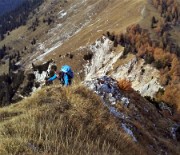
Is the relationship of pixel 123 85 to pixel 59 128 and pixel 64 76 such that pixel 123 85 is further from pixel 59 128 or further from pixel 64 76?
pixel 59 128

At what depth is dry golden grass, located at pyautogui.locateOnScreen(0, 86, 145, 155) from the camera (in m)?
8.82

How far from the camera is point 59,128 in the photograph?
10.1 metres

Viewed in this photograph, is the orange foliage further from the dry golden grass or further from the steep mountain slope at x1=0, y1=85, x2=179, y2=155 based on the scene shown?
the dry golden grass

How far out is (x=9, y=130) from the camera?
10008 millimetres

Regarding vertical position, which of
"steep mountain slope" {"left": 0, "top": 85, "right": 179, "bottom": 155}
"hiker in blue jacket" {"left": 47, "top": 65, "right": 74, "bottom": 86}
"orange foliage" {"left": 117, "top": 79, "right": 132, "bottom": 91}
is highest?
"steep mountain slope" {"left": 0, "top": 85, "right": 179, "bottom": 155}

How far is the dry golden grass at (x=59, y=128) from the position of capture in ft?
28.9

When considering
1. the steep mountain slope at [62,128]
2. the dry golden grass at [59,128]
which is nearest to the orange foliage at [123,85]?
the steep mountain slope at [62,128]

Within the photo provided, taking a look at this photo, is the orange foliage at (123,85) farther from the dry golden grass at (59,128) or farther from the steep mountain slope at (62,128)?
the dry golden grass at (59,128)

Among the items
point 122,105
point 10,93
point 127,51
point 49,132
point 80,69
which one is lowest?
point 10,93

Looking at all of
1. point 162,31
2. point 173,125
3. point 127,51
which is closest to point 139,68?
point 127,51

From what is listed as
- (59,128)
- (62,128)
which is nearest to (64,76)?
(62,128)

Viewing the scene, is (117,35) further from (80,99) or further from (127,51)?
(80,99)

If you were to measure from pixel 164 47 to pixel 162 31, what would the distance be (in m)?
24.1

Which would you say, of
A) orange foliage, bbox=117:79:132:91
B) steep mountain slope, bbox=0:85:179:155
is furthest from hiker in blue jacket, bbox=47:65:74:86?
orange foliage, bbox=117:79:132:91
